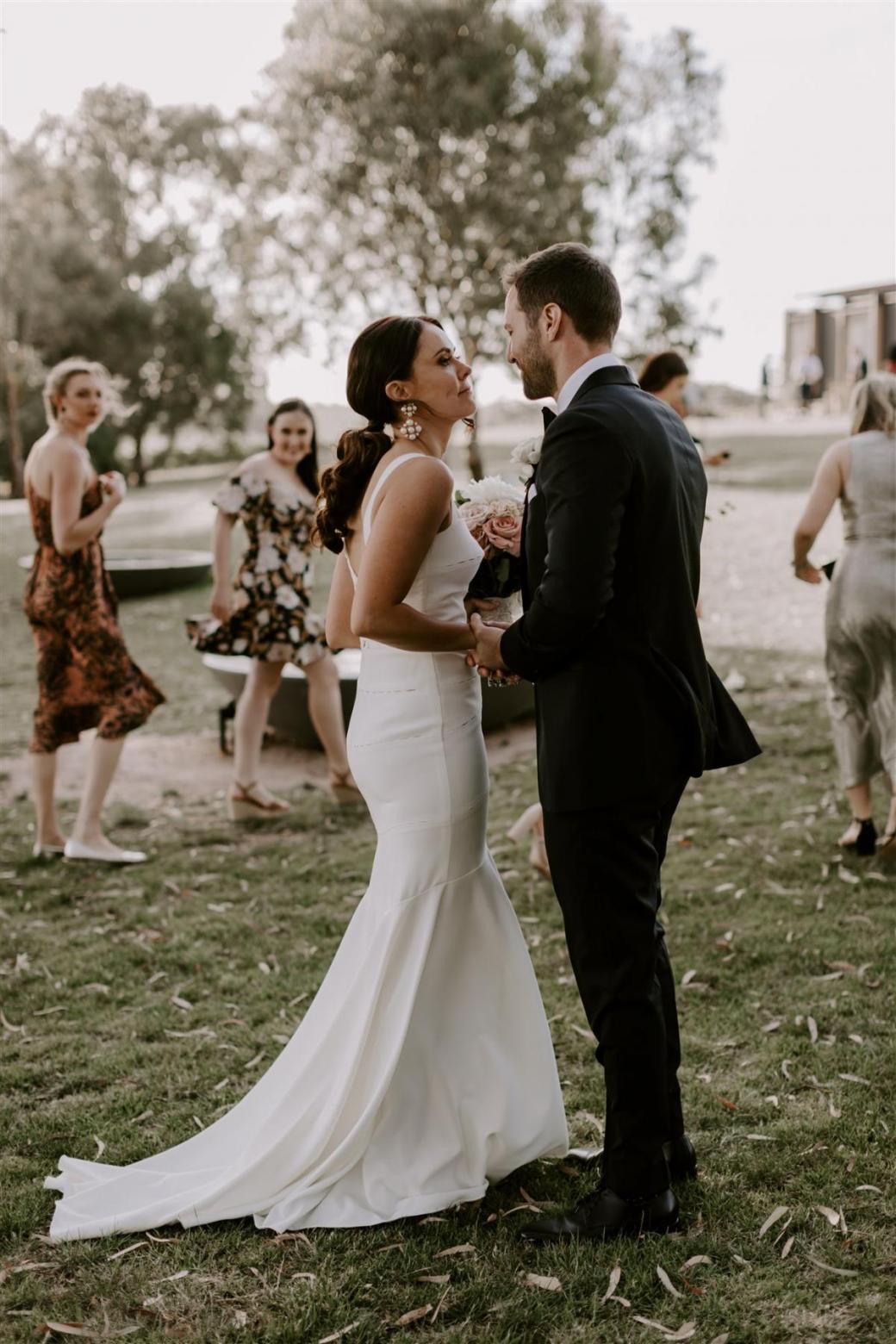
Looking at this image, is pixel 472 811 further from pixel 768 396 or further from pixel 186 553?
pixel 768 396

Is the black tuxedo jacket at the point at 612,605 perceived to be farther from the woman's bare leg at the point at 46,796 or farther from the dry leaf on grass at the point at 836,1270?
the woman's bare leg at the point at 46,796

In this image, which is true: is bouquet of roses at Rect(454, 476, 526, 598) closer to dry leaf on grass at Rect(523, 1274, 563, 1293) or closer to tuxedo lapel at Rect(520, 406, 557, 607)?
tuxedo lapel at Rect(520, 406, 557, 607)

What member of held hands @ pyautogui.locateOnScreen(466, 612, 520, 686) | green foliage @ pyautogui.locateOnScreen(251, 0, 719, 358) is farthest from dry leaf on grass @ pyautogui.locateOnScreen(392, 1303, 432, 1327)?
green foliage @ pyautogui.locateOnScreen(251, 0, 719, 358)

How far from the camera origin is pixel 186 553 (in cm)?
2125

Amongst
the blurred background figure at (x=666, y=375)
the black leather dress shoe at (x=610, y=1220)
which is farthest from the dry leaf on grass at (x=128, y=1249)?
the blurred background figure at (x=666, y=375)

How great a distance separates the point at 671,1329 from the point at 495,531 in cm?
215

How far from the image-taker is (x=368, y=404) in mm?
3607

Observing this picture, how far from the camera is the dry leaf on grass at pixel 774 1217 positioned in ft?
11.5

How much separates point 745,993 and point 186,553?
17.3 metres

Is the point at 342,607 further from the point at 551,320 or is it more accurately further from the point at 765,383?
the point at 765,383

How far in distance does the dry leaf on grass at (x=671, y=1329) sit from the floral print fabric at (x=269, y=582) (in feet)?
17.5

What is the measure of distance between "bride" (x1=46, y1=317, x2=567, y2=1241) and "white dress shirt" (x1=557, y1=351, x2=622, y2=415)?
411 mm

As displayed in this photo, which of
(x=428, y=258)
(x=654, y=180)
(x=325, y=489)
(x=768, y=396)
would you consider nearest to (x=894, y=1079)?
(x=325, y=489)

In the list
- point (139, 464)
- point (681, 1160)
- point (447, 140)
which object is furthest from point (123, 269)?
point (681, 1160)
